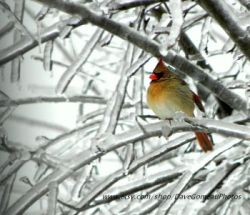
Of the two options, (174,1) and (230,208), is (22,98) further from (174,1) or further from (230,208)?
(174,1)

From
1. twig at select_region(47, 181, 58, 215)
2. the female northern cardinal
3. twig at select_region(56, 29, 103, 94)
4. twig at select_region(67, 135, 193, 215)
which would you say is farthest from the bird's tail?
twig at select_region(47, 181, 58, 215)

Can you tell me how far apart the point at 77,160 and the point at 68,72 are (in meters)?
0.43

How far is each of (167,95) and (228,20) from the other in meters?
1.33

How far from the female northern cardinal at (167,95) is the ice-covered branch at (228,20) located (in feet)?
3.70

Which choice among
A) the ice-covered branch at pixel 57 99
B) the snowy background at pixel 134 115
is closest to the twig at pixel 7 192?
the snowy background at pixel 134 115

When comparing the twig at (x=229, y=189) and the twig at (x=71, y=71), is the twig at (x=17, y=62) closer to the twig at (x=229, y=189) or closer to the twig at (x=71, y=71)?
the twig at (x=71, y=71)

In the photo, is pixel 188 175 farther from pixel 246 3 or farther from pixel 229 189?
pixel 246 3

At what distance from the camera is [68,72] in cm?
275

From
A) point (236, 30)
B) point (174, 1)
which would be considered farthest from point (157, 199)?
point (174, 1)

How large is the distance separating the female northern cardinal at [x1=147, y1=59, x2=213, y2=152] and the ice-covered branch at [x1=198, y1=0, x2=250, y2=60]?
113 cm

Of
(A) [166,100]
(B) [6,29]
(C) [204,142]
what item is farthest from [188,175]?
(B) [6,29]

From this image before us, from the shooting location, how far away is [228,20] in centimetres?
231

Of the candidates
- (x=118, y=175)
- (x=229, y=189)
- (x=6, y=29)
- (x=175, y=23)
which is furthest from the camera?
(x=229, y=189)

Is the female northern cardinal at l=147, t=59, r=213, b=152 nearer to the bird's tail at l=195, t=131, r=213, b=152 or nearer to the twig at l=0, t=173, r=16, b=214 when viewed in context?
the bird's tail at l=195, t=131, r=213, b=152
